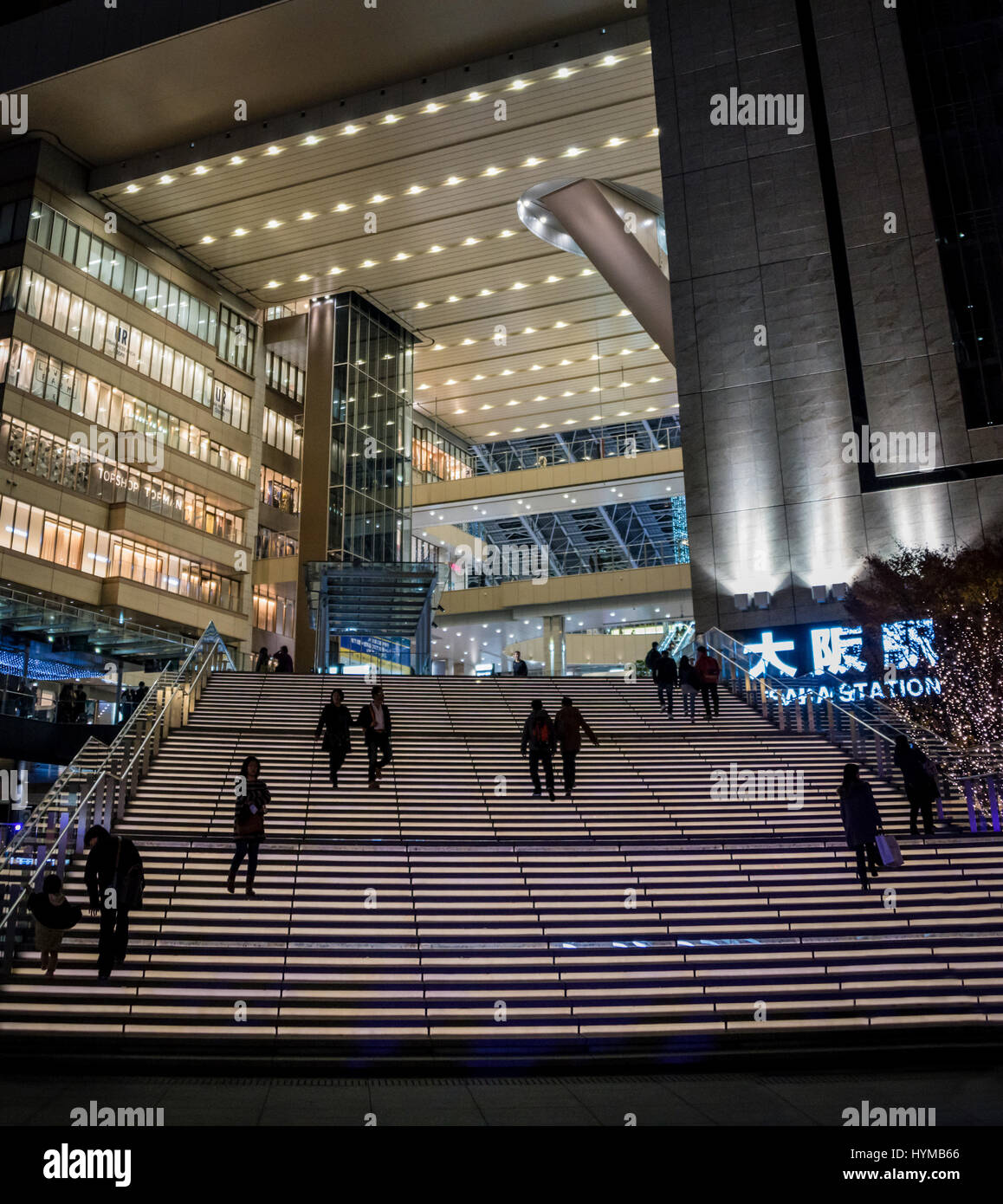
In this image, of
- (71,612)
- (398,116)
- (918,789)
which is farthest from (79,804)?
(398,116)

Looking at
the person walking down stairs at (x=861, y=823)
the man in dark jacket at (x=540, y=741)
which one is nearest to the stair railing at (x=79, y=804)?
the man in dark jacket at (x=540, y=741)

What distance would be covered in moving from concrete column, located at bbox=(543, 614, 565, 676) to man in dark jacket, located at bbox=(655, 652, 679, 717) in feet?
85.0

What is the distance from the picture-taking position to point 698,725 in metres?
16.6

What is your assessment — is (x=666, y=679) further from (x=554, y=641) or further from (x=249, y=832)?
(x=554, y=641)

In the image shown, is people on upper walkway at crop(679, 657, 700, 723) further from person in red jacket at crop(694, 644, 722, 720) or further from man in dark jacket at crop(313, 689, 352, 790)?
man in dark jacket at crop(313, 689, 352, 790)

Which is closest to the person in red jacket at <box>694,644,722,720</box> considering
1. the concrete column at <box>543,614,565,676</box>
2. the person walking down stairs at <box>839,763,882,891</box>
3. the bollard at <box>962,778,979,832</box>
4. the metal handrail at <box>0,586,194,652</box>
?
the bollard at <box>962,778,979,832</box>

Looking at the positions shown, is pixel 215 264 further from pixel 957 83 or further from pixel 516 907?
pixel 516 907

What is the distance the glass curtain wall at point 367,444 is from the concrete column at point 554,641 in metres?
8.25

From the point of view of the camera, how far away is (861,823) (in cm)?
958

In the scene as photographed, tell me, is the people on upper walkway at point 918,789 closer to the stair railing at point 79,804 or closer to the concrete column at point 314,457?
the stair railing at point 79,804

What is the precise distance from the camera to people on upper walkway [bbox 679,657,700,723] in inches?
672

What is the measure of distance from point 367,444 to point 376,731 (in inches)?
1083

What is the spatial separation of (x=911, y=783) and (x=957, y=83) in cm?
2085

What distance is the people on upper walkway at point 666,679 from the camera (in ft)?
57.3
